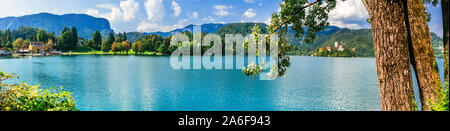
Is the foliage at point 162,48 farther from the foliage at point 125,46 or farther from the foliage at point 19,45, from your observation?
the foliage at point 19,45

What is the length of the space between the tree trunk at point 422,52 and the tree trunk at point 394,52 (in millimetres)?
210

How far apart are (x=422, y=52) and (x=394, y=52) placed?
48 cm

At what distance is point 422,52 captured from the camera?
2.68 metres

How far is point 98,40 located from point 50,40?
16.7 meters

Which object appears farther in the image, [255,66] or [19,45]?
[19,45]

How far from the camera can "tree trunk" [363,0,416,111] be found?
2.54m

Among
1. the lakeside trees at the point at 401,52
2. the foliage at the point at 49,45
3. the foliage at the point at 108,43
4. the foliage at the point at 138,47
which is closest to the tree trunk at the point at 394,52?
the lakeside trees at the point at 401,52

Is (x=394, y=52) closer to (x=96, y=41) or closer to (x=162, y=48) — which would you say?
(x=162, y=48)

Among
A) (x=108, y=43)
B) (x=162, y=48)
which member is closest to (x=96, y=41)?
(x=108, y=43)

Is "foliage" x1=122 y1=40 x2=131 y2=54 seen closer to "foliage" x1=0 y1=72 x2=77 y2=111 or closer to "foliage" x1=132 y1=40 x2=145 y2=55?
"foliage" x1=132 y1=40 x2=145 y2=55

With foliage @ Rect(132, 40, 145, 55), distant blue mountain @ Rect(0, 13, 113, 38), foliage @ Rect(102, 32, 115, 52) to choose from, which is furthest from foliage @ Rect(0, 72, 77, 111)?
distant blue mountain @ Rect(0, 13, 113, 38)

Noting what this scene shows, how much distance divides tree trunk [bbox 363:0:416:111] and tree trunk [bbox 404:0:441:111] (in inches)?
8.3
